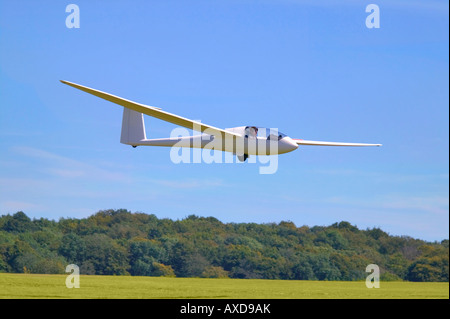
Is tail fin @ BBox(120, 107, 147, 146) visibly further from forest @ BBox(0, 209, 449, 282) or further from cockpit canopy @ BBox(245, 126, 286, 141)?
forest @ BBox(0, 209, 449, 282)

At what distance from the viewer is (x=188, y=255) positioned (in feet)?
255

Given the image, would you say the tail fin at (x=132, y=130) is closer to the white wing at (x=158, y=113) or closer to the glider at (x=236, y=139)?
the glider at (x=236, y=139)

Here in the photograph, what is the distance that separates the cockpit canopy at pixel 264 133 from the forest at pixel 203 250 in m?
52.1

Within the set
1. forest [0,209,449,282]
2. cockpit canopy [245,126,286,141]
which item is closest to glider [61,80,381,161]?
cockpit canopy [245,126,286,141]

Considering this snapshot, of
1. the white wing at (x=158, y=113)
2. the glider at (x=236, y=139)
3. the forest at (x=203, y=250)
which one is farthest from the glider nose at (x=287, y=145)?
the forest at (x=203, y=250)

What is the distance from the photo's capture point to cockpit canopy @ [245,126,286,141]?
78.0ft

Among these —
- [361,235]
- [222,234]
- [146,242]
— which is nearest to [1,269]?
[146,242]

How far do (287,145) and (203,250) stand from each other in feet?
183

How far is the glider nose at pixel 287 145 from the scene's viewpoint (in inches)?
934

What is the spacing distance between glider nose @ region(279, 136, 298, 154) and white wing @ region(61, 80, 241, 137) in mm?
1940

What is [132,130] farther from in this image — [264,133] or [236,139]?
[264,133]

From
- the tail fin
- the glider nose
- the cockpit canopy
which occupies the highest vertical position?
the tail fin

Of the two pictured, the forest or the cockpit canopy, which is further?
the forest

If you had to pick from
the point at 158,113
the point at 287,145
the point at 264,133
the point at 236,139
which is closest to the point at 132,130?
the point at 236,139
